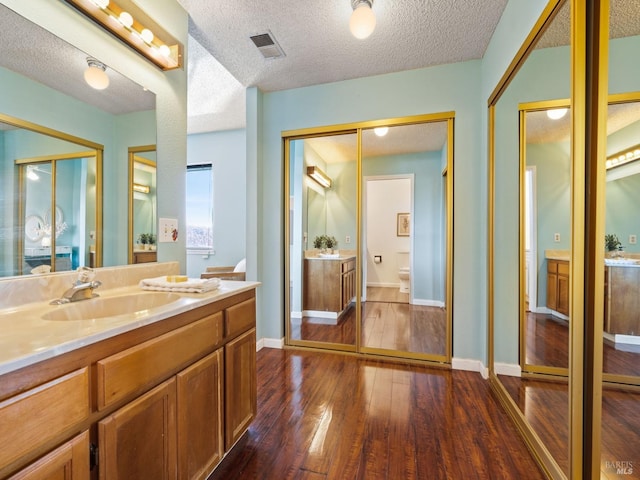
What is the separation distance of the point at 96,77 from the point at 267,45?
1.37 m

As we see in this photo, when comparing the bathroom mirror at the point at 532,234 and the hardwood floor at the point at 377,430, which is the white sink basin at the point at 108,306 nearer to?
the hardwood floor at the point at 377,430

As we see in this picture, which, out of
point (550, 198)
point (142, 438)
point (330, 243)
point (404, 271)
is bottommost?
point (142, 438)

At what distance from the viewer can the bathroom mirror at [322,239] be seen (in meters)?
3.13

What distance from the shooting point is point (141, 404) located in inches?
37.2

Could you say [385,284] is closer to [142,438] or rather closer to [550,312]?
[550,312]

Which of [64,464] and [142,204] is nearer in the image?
[64,464]

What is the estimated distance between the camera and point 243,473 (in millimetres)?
1413

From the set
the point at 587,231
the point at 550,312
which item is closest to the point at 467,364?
the point at 550,312

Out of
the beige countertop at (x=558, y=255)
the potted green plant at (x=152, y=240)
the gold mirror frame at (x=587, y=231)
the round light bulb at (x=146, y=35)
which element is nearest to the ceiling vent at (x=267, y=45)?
the round light bulb at (x=146, y=35)

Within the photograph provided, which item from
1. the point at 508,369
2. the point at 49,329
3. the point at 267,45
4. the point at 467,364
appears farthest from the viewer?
the point at 467,364

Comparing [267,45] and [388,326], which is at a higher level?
[267,45]

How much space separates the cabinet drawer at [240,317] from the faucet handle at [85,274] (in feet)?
2.08

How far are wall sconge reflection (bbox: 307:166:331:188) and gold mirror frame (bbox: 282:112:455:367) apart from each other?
32cm

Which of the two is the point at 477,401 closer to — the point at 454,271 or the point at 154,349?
the point at 454,271
